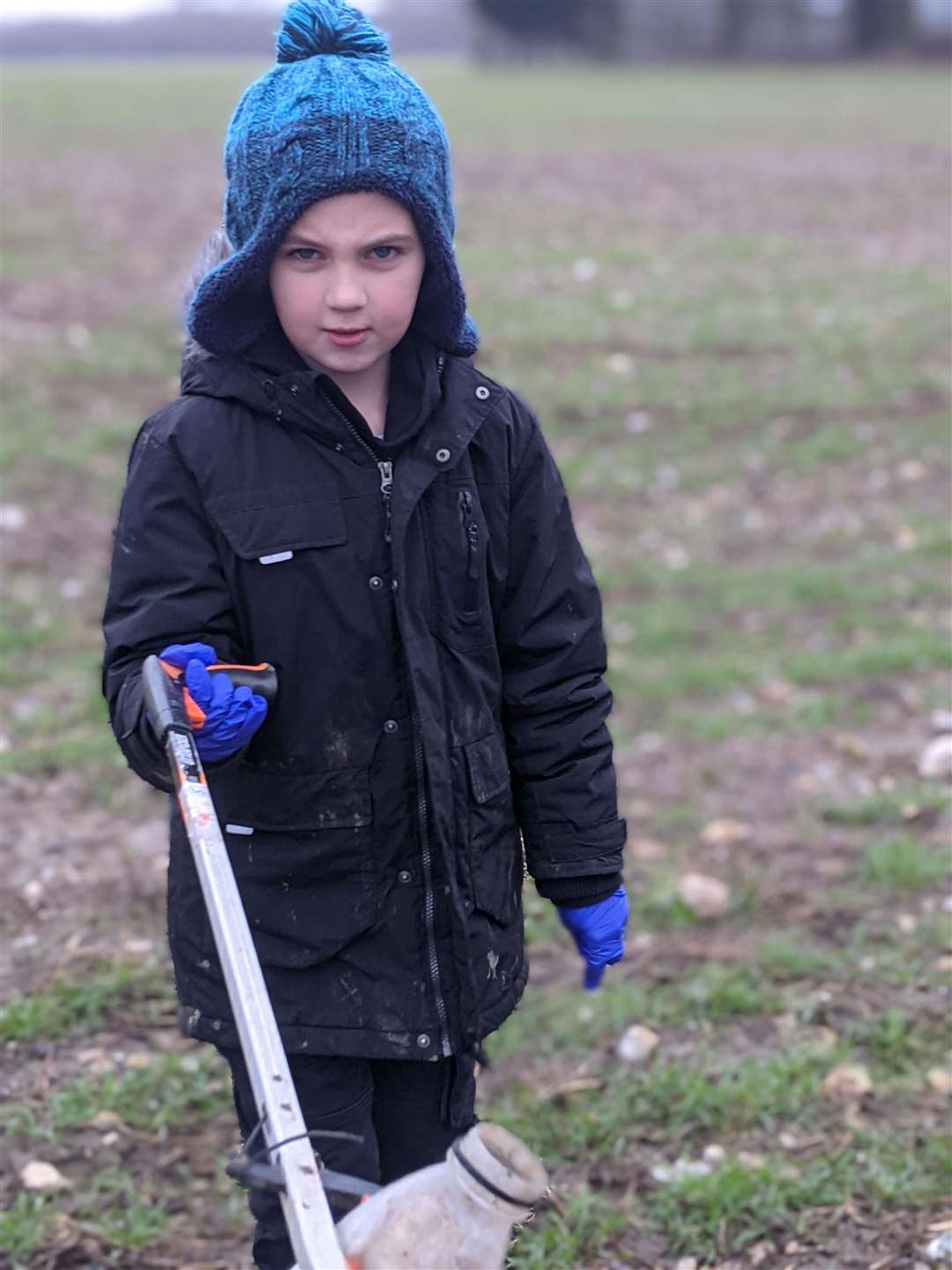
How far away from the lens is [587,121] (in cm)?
2527

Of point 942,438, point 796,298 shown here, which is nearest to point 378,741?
point 942,438

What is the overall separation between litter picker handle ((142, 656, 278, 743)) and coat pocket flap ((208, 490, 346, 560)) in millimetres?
174

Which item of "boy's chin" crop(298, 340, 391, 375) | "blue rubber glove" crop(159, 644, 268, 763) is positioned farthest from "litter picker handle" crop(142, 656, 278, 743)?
"boy's chin" crop(298, 340, 391, 375)

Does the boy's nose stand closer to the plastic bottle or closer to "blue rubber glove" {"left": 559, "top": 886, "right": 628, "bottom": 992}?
"blue rubber glove" {"left": 559, "top": 886, "right": 628, "bottom": 992}

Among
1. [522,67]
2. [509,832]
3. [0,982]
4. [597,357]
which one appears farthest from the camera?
[522,67]

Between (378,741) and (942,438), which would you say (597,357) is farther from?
(378,741)

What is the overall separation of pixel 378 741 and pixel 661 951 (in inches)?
77.9

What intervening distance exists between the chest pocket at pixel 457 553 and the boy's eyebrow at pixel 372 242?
0.34m

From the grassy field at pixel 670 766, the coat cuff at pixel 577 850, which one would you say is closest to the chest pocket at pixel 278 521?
the coat cuff at pixel 577 850

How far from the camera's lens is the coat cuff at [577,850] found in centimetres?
248

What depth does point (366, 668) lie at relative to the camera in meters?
2.33

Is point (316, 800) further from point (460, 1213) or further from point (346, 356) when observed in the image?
point (460, 1213)

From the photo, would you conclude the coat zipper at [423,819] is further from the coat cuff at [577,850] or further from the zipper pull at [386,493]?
the coat cuff at [577,850]

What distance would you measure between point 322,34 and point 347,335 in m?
0.42
